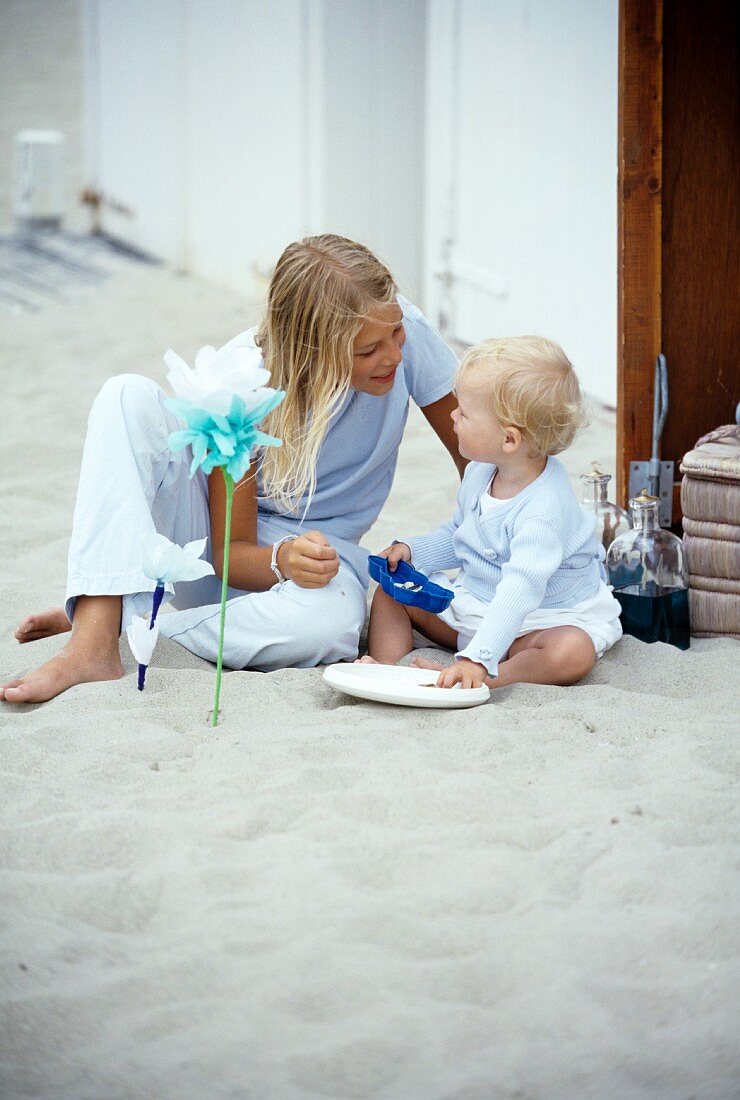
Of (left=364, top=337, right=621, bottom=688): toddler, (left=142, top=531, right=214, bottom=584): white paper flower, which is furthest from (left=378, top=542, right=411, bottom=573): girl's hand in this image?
(left=142, top=531, right=214, bottom=584): white paper flower

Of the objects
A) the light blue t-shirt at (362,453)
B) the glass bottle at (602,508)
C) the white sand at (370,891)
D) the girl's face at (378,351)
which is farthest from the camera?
the glass bottle at (602,508)

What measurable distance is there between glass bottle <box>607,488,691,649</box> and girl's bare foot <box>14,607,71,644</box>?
119 cm

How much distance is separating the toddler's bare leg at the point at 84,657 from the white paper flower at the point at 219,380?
55cm

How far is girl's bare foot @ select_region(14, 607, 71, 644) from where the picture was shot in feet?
8.41

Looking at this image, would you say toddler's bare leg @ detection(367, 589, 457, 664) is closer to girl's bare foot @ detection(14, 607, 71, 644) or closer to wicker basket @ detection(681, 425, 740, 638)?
wicker basket @ detection(681, 425, 740, 638)

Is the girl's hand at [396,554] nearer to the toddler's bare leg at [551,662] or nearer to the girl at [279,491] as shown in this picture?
the girl at [279,491]

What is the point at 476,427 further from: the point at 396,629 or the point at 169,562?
the point at 169,562

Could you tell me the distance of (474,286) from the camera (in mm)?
5621

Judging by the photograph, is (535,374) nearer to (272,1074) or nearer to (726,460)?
(726,460)

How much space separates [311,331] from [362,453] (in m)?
0.36

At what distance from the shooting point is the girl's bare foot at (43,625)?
2564 millimetres

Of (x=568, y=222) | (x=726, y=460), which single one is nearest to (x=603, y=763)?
(x=726, y=460)

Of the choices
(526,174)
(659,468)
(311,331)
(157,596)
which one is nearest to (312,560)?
(157,596)

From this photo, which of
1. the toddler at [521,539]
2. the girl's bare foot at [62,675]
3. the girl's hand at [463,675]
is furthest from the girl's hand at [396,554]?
the girl's bare foot at [62,675]
